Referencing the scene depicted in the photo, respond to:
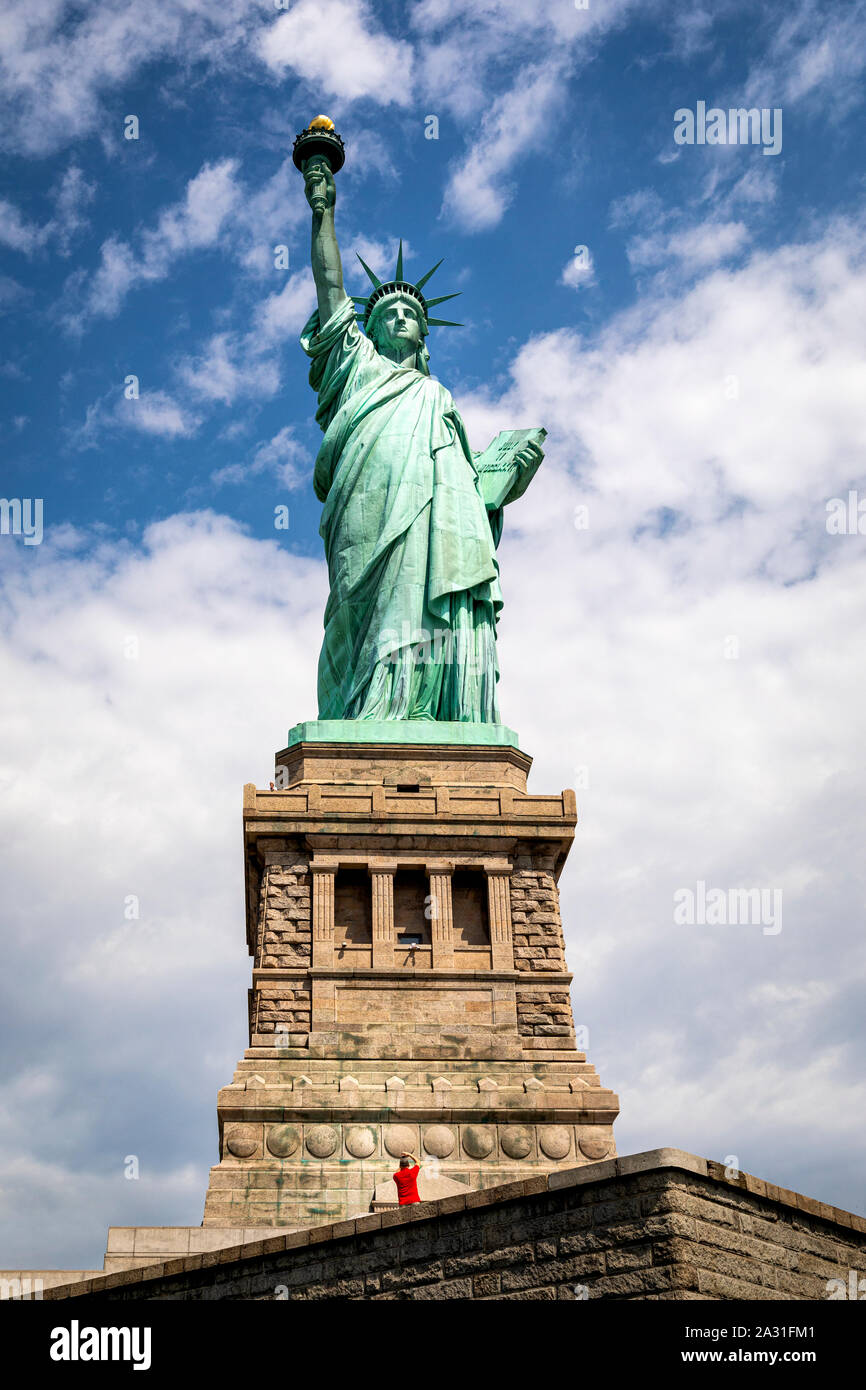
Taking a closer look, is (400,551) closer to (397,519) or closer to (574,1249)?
(397,519)

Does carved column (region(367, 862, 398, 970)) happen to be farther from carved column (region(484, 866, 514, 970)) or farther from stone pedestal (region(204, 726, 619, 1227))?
carved column (region(484, 866, 514, 970))

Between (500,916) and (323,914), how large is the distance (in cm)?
213

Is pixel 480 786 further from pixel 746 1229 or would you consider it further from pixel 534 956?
pixel 746 1229

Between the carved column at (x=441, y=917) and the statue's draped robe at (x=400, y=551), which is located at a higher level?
the statue's draped robe at (x=400, y=551)

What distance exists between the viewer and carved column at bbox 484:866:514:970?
1908cm

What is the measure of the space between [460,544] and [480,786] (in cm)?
455

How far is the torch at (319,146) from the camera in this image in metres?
25.9

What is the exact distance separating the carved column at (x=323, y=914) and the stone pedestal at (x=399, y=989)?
0.07 ft

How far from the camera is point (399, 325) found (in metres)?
26.7

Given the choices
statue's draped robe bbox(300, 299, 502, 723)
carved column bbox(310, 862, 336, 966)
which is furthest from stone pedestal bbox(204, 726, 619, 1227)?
statue's draped robe bbox(300, 299, 502, 723)

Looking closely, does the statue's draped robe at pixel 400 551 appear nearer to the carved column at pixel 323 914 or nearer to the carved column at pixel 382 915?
the carved column at pixel 382 915

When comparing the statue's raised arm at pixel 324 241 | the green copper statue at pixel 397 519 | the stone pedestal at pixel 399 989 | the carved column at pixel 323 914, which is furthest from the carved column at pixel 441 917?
the statue's raised arm at pixel 324 241

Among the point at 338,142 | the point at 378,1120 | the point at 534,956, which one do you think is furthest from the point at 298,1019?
the point at 338,142

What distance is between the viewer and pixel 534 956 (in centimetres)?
1920
